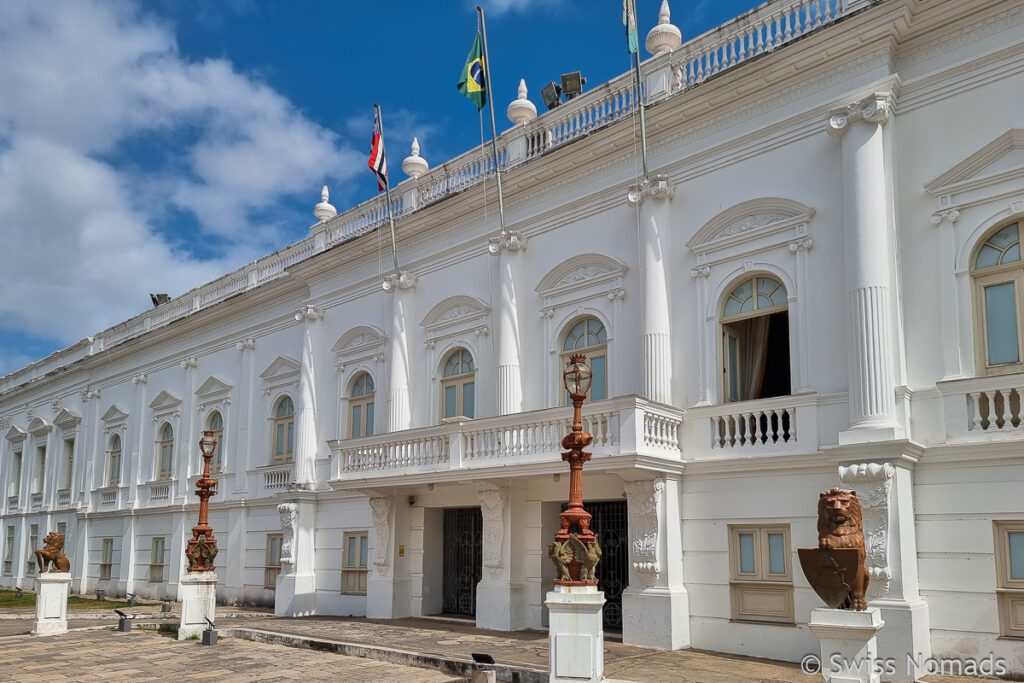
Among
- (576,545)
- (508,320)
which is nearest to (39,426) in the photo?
(508,320)

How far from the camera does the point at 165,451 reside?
1101 inches

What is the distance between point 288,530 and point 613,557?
27.1ft

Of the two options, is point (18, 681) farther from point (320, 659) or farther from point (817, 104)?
point (817, 104)

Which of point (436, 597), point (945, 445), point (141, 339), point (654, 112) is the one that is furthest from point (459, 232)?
point (141, 339)

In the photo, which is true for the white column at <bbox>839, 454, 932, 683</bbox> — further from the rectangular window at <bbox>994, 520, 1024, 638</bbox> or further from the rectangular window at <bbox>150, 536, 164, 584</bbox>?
the rectangular window at <bbox>150, 536, 164, 584</bbox>

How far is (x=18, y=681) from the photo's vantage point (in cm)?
1216

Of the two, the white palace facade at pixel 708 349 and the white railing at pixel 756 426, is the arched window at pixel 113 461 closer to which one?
the white palace facade at pixel 708 349

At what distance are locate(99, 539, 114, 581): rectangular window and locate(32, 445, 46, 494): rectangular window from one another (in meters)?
7.69

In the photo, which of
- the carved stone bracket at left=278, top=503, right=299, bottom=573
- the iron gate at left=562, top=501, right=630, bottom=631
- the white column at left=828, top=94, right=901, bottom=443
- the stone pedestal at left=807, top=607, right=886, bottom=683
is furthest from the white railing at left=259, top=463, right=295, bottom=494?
the stone pedestal at left=807, top=607, right=886, bottom=683

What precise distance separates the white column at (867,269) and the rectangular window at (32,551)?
32265 mm

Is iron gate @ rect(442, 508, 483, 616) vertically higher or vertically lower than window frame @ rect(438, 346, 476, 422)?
lower

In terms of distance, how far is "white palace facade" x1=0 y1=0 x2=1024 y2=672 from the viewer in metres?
11.5

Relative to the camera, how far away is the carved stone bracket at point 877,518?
11141 millimetres

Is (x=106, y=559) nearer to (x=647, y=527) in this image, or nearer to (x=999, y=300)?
(x=647, y=527)
